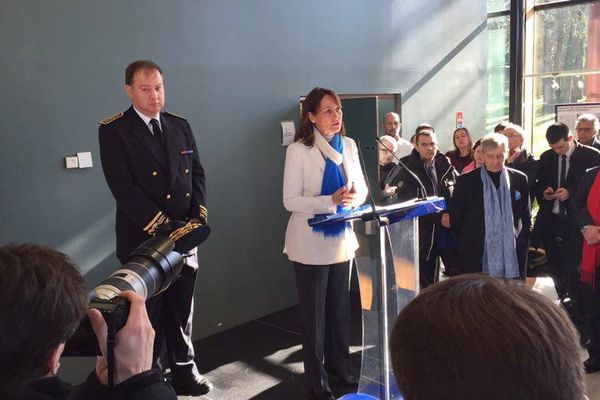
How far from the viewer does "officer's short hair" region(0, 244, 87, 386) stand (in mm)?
755

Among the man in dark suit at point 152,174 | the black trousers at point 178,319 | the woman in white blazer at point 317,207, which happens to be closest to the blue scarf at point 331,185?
the woman in white blazer at point 317,207

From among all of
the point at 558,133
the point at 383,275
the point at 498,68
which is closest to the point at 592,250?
the point at 558,133

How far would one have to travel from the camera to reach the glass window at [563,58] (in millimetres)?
6695

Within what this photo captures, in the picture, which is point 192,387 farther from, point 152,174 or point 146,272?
→ point 146,272

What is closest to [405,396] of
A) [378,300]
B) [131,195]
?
[378,300]

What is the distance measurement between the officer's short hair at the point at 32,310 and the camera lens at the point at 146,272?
193 mm

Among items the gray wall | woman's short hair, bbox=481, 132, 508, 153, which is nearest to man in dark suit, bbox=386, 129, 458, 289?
woman's short hair, bbox=481, 132, 508, 153

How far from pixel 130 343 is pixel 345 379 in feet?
6.94

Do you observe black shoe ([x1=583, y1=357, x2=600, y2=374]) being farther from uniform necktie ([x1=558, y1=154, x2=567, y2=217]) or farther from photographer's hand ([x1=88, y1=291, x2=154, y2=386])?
photographer's hand ([x1=88, y1=291, x2=154, y2=386])

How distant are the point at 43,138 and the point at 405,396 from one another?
2666 millimetres

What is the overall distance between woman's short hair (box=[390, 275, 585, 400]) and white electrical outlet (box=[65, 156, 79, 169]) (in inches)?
105

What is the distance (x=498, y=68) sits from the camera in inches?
281

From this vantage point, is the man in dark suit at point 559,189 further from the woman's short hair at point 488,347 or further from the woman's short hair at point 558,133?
the woman's short hair at point 488,347

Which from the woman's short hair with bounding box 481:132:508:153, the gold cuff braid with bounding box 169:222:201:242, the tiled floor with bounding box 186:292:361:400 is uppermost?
the woman's short hair with bounding box 481:132:508:153
